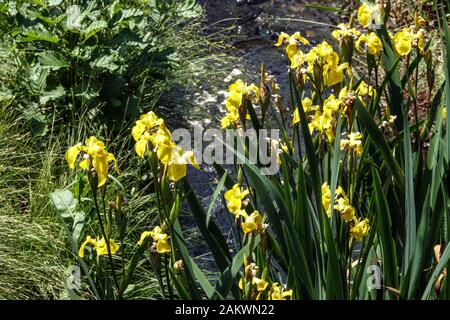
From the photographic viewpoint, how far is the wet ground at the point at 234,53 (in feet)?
11.9

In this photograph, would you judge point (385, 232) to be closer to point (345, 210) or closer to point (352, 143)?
point (345, 210)

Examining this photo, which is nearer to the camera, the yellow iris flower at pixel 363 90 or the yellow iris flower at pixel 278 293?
the yellow iris flower at pixel 278 293

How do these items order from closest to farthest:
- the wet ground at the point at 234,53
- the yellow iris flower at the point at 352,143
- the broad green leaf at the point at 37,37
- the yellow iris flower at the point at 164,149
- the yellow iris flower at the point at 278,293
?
the yellow iris flower at the point at 164,149 < the yellow iris flower at the point at 278,293 < the yellow iris flower at the point at 352,143 < the broad green leaf at the point at 37,37 < the wet ground at the point at 234,53

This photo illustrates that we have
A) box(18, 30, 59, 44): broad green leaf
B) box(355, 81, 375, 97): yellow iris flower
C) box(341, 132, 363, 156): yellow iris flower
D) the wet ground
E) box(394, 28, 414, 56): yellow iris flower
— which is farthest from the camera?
the wet ground

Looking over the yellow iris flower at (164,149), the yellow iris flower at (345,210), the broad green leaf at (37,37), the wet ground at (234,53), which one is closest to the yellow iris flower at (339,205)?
the yellow iris flower at (345,210)

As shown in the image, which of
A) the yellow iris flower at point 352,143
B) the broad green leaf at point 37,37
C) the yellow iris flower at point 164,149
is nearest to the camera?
the yellow iris flower at point 164,149

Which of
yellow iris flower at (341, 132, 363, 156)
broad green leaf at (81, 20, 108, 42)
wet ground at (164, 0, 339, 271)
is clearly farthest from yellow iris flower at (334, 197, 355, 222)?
broad green leaf at (81, 20, 108, 42)

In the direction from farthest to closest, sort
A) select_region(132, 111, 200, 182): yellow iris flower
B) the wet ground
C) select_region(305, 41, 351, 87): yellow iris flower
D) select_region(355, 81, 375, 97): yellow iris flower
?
the wet ground < select_region(355, 81, 375, 97): yellow iris flower < select_region(305, 41, 351, 87): yellow iris flower < select_region(132, 111, 200, 182): yellow iris flower

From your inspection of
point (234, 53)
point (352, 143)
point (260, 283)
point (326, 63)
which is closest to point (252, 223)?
point (260, 283)

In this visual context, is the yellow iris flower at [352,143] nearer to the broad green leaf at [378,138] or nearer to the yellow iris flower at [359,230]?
the broad green leaf at [378,138]

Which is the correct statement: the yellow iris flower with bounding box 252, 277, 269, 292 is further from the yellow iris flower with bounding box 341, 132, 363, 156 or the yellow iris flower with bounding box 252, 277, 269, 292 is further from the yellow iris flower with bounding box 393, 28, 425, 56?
the yellow iris flower with bounding box 393, 28, 425, 56

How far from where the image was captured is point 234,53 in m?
4.98

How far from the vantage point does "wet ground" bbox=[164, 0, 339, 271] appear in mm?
3641
